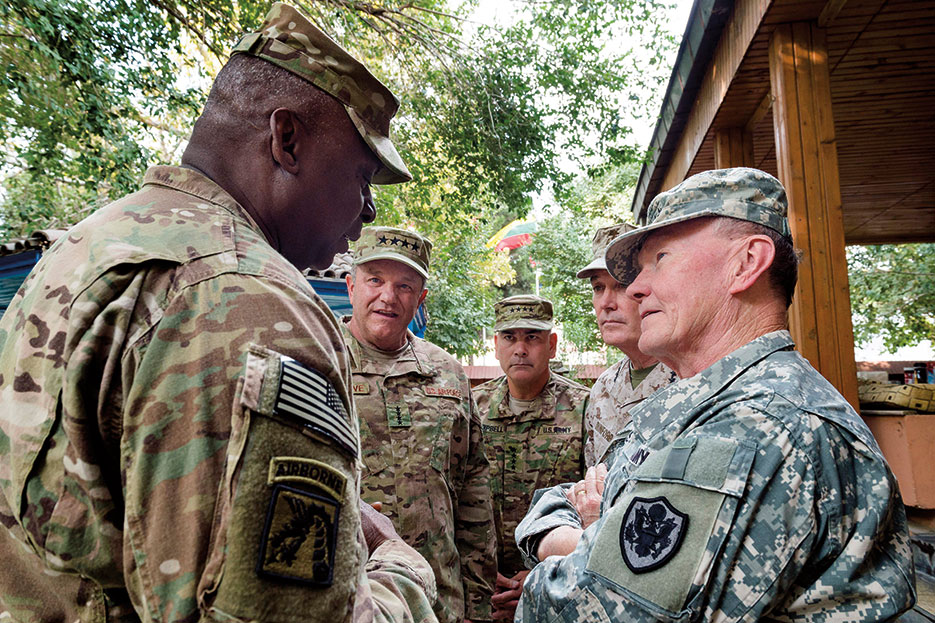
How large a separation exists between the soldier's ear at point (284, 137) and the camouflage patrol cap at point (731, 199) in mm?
1131

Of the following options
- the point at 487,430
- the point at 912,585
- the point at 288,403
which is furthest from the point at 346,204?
the point at 487,430

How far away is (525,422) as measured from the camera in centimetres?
459

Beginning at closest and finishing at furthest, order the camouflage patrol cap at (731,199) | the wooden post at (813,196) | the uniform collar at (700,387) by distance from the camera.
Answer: the uniform collar at (700,387) → the camouflage patrol cap at (731,199) → the wooden post at (813,196)

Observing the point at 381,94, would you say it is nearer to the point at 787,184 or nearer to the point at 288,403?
the point at 288,403

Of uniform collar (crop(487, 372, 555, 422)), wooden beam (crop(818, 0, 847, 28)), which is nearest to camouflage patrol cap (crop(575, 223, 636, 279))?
uniform collar (crop(487, 372, 555, 422))

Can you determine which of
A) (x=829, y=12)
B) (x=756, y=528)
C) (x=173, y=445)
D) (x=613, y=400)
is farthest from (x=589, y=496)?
(x=829, y=12)

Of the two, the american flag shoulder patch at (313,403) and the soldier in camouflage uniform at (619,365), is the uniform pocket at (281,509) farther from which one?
the soldier in camouflage uniform at (619,365)

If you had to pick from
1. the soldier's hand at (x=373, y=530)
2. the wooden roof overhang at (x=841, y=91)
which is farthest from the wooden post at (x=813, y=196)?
the soldier's hand at (x=373, y=530)

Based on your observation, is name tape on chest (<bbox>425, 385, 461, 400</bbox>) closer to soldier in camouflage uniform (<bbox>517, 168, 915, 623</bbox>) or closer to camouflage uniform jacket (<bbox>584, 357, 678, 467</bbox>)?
camouflage uniform jacket (<bbox>584, 357, 678, 467</bbox>)

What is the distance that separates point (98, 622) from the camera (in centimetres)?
90

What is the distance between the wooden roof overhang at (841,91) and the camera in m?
3.69

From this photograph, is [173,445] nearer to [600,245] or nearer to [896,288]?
[600,245]

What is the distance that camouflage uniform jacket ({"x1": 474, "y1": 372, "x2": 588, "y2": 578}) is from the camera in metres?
4.41

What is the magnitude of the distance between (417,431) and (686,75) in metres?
3.89
